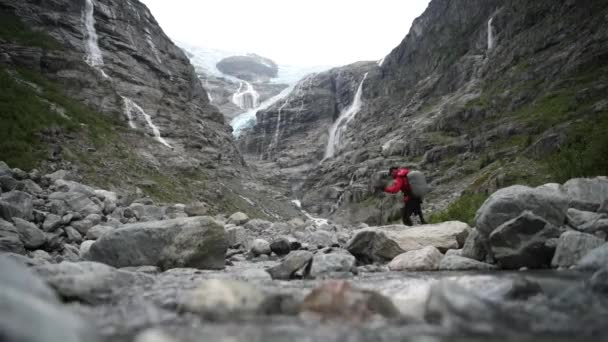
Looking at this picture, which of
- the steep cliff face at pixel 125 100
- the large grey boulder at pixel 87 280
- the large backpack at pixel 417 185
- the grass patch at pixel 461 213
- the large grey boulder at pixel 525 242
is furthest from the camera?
the steep cliff face at pixel 125 100

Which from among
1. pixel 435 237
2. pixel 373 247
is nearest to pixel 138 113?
pixel 373 247

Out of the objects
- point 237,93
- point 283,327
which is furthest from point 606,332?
point 237,93

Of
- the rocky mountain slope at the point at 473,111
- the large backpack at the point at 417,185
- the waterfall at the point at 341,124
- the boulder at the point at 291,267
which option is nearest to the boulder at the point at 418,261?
the boulder at the point at 291,267

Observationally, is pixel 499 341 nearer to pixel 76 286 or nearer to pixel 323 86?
pixel 76 286

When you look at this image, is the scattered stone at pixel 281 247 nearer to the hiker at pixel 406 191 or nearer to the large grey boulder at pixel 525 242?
the hiker at pixel 406 191

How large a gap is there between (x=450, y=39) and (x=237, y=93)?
118209 millimetres

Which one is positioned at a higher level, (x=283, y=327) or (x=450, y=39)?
(x=450, y=39)

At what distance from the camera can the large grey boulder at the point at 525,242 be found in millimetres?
7430

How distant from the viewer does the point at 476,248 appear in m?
8.79

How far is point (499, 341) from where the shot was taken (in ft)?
9.61

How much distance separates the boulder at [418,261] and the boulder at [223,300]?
540 cm

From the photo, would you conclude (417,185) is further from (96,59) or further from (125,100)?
(96,59)

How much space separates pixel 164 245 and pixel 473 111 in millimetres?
61099

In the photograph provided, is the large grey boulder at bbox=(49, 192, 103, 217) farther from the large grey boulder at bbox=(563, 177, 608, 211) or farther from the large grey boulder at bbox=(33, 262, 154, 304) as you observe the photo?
the large grey boulder at bbox=(563, 177, 608, 211)
